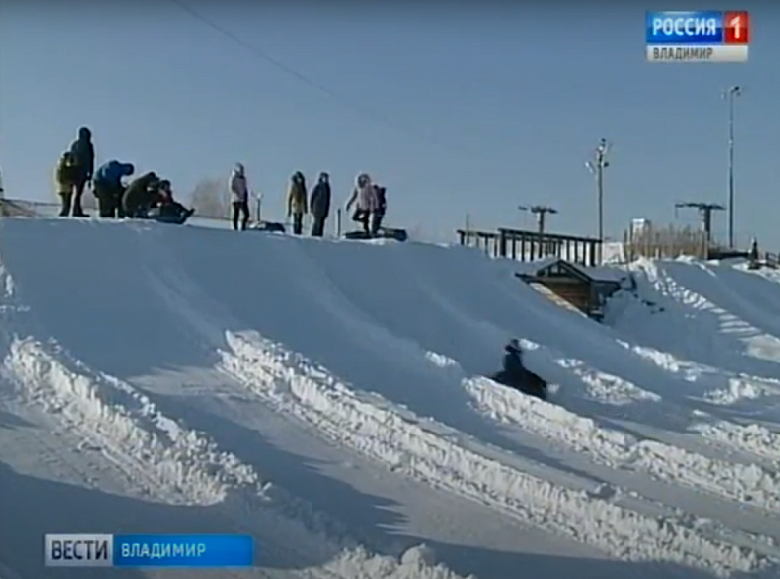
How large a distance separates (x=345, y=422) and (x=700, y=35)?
1994 millimetres

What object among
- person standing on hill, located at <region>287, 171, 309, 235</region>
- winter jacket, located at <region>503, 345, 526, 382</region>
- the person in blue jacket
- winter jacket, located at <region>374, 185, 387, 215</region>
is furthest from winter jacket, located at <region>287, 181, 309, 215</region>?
winter jacket, located at <region>503, 345, 526, 382</region>

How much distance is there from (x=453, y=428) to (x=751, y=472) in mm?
1090

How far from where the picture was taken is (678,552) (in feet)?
7.80

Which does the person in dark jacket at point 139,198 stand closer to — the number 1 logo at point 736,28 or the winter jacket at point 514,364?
the winter jacket at point 514,364

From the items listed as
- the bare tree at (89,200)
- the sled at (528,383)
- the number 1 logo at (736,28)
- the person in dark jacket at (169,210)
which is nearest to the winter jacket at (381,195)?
the sled at (528,383)

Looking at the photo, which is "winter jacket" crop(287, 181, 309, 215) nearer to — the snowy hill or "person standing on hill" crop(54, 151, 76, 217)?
the snowy hill

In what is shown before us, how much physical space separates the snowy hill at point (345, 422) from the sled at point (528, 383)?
0.11m

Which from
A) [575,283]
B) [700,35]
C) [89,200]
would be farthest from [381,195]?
[575,283]

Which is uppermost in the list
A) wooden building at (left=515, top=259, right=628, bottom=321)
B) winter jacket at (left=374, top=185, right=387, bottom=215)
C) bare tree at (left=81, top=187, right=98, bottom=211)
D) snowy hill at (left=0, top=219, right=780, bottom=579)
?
Result: bare tree at (left=81, top=187, right=98, bottom=211)

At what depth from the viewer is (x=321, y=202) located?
7.71m

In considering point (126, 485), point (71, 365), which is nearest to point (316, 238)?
point (71, 365)

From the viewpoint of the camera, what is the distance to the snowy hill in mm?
2334

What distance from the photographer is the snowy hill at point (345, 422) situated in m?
2.33

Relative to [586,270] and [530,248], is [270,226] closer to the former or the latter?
[530,248]
